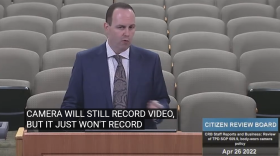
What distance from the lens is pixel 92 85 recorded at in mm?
2111

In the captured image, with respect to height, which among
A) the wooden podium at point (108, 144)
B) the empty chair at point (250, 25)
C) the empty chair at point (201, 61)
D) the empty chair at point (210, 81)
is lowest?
the wooden podium at point (108, 144)

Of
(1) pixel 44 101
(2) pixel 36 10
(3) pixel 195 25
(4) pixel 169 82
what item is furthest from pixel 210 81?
(2) pixel 36 10

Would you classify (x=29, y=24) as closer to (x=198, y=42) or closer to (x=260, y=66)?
(x=198, y=42)

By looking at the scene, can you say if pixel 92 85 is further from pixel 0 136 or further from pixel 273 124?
pixel 273 124

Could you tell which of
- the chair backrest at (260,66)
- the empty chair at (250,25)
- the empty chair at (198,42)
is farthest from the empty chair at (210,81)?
the empty chair at (250,25)

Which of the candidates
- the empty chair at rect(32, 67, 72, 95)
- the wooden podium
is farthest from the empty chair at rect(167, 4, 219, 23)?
the wooden podium

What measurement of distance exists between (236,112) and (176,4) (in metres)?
2.00

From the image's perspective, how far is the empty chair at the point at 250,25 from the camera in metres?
3.98

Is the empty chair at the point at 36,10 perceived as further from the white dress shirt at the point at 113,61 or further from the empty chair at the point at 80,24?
the white dress shirt at the point at 113,61

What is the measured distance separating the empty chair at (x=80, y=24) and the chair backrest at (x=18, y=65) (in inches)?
22.4

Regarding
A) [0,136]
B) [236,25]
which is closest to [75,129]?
[0,136]

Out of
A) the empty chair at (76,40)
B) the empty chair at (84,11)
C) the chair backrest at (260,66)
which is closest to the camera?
the chair backrest at (260,66)

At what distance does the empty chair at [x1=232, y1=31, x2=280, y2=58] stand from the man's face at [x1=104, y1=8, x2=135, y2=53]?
5.67 feet

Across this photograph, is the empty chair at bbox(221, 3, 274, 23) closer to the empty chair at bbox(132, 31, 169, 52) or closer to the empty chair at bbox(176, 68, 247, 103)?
the empty chair at bbox(132, 31, 169, 52)
